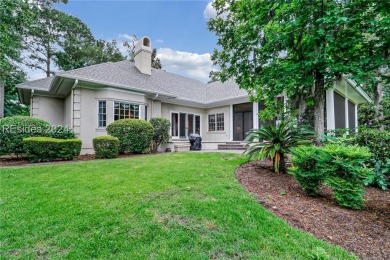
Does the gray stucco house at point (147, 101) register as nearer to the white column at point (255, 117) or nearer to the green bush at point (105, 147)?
the white column at point (255, 117)

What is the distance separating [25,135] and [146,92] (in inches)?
222

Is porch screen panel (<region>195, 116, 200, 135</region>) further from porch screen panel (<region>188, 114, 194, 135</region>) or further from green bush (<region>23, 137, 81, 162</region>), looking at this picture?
green bush (<region>23, 137, 81, 162</region>)

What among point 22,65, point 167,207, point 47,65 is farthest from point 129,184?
point 47,65

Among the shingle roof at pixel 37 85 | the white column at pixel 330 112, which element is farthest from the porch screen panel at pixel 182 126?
the white column at pixel 330 112

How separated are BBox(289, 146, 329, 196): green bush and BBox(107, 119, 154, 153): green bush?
7056mm

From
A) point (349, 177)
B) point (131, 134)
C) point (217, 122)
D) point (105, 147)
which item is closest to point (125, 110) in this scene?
point (131, 134)

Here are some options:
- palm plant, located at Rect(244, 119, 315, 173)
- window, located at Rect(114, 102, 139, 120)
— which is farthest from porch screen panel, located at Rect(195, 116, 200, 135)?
palm plant, located at Rect(244, 119, 315, 173)

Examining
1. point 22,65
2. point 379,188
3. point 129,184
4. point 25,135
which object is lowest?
point 379,188

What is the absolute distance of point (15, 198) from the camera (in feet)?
11.5

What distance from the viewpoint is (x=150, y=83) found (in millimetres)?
12617

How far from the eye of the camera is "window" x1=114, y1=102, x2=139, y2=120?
1027cm

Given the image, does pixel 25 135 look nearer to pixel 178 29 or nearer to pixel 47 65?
pixel 178 29

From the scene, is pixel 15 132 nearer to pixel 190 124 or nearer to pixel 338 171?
pixel 190 124

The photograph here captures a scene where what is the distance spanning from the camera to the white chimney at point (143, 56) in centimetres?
1387
